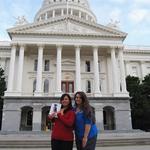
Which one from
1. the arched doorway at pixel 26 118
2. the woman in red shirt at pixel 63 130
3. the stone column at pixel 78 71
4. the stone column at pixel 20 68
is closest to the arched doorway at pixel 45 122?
the arched doorway at pixel 26 118

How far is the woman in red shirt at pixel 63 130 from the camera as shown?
15.5ft

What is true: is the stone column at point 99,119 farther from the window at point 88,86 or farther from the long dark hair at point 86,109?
the long dark hair at point 86,109

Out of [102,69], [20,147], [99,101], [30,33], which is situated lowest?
[20,147]

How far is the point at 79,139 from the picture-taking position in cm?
474

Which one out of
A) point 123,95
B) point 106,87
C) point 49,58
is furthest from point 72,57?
point 123,95

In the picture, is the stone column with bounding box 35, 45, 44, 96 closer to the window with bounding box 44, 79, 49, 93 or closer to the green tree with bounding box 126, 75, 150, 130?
the window with bounding box 44, 79, 49, 93

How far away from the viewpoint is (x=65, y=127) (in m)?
4.79

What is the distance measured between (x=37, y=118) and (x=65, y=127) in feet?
88.5

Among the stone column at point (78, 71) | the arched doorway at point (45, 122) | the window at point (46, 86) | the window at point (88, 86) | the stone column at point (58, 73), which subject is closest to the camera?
the stone column at point (58, 73)

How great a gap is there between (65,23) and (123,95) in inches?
559

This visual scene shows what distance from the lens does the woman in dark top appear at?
182 inches

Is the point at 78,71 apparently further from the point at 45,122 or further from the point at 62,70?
the point at 45,122

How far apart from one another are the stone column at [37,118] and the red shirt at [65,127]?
26.7 meters

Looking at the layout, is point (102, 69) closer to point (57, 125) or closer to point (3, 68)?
point (3, 68)
